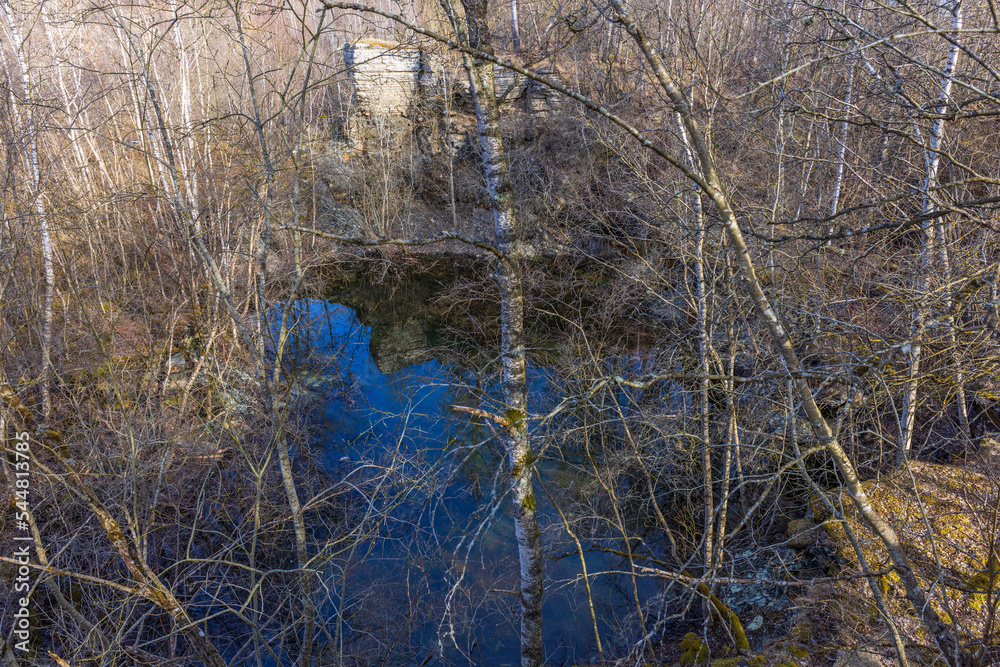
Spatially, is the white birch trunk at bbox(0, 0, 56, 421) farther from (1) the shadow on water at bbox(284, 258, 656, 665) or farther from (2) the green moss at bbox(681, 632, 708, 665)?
(2) the green moss at bbox(681, 632, 708, 665)

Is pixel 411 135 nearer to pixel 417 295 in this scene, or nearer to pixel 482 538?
pixel 417 295

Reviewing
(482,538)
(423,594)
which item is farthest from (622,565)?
(423,594)

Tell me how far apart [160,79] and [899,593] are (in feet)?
55.8

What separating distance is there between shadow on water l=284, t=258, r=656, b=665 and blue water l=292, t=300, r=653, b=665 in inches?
0.7

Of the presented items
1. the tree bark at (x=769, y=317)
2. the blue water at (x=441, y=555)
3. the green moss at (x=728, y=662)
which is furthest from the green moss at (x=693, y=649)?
the tree bark at (x=769, y=317)

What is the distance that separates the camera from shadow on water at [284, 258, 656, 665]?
20.3ft

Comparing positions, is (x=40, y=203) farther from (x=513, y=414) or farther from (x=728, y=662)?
(x=728, y=662)

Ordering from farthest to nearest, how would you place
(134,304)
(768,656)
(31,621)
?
(134,304) < (31,621) < (768,656)

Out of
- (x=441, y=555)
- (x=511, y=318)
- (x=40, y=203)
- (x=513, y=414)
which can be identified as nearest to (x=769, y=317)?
(x=511, y=318)

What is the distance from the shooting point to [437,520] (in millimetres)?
8094

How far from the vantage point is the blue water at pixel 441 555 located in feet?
20.3

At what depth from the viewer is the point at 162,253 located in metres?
12.1

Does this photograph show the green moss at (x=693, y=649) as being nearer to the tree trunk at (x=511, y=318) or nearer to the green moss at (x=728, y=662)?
the green moss at (x=728, y=662)

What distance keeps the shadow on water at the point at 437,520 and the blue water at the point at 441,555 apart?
0.7 inches
